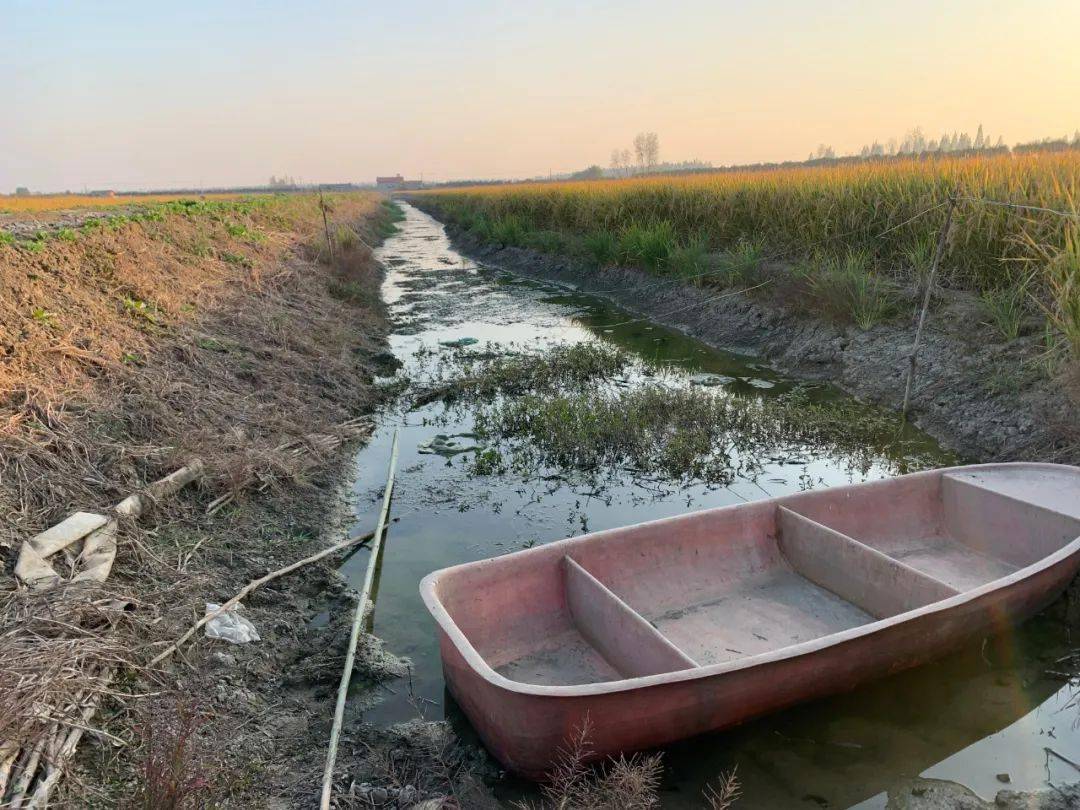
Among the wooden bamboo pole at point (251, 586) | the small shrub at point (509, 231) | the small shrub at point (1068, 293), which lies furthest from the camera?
the small shrub at point (509, 231)

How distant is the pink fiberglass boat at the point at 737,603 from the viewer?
8.66 ft

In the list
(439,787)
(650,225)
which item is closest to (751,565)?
(439,787)

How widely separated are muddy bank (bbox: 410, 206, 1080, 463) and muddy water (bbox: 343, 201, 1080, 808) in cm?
37

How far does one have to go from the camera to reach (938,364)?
720cm

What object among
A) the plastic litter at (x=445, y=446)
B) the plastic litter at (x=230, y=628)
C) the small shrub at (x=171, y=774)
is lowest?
the plastic litter at (x=230, y=628)

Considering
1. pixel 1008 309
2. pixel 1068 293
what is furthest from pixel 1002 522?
pixel 1008 309

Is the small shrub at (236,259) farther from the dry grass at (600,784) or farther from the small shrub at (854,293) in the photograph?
the dry grass at (600,784)

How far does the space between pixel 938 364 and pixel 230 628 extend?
22.0ft

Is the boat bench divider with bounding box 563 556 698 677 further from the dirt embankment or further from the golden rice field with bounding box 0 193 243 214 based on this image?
the golden rice field with bounding box 0 193 243 214

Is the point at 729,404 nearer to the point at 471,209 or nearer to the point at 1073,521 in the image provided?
the point at 1073,521

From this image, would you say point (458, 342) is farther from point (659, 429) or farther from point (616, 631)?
point (616, 631)

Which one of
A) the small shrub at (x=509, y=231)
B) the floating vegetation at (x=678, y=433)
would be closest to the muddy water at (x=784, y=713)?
the floating vegetation at (x=678, y=433)

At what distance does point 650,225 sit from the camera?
46.3ft

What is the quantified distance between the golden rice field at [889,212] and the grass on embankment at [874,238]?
0.8 inches
